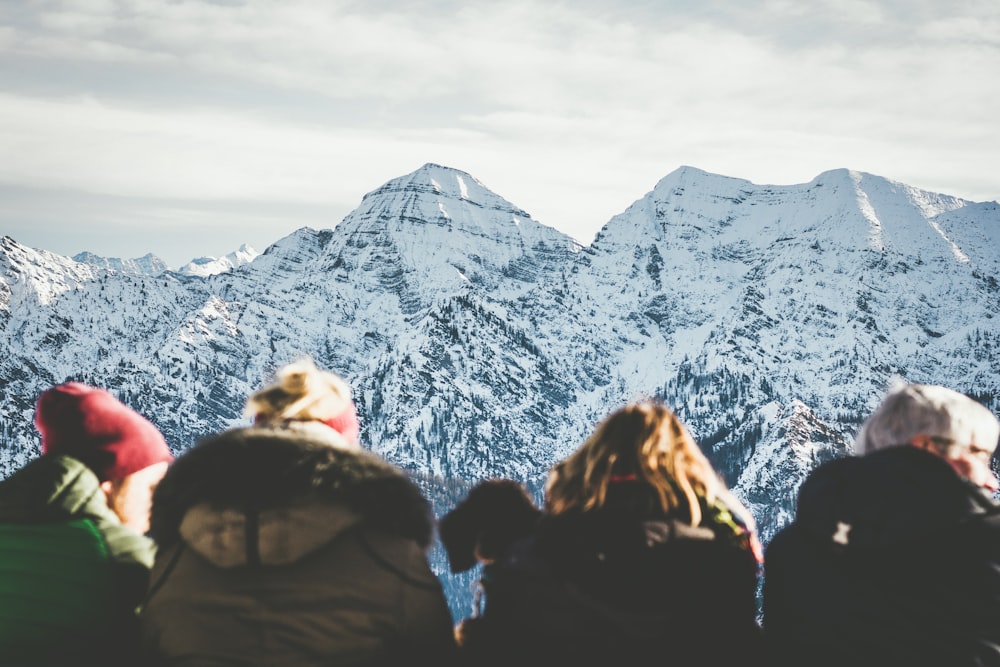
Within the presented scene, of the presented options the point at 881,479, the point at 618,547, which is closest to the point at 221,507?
the point at 618,547

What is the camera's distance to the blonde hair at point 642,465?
653 cm

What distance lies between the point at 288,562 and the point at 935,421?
15.5ft

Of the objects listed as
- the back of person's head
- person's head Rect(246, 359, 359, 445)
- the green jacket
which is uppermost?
the back of person's head

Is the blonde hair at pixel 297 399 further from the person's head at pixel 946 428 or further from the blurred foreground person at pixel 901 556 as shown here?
the person's head at pixel 946 428

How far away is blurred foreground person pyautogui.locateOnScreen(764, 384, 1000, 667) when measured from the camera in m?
6.09

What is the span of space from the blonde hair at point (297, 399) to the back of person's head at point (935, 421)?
420 cm

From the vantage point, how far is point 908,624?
6.16 meters

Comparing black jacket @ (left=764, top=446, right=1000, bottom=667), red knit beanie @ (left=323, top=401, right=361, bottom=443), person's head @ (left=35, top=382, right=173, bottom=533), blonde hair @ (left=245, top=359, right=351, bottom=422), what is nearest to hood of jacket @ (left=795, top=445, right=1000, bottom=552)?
black jacket @ (left=764, top=446, right=1000, bottom=667)

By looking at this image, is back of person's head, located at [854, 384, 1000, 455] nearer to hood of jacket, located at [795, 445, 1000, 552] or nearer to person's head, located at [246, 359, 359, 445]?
hood of jacket, located at [795, 445, 1000, 552]

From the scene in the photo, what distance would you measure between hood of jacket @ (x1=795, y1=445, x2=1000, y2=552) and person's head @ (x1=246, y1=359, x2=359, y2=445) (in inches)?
141

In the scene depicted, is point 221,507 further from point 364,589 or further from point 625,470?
point 625,470

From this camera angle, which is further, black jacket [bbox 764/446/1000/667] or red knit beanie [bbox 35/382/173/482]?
red knit beanie [bbox 35/382/173/482]

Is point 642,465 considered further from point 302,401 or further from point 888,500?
point 302,401

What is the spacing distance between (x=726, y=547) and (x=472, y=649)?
1.99m
